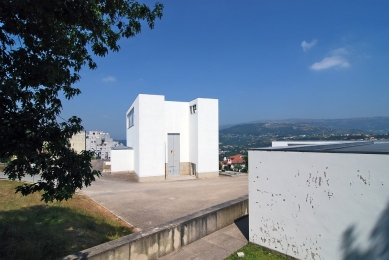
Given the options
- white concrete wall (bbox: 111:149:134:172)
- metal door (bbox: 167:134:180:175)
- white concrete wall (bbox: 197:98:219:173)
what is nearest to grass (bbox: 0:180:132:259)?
metal door (bbox: 167:134:180:175)

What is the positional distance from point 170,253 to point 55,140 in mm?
3131

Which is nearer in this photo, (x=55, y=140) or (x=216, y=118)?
(x=55, y=140)

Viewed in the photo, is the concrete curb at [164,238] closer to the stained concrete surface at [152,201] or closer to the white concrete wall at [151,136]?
the stained concrete surface at [152,201]

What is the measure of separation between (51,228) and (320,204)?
664 centimetres

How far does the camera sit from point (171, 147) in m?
18.0

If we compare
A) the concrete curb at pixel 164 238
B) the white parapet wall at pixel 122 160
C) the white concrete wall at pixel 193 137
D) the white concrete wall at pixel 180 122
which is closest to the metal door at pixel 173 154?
the white concrete wall at pixel 180 122

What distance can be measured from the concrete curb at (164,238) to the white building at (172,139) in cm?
1100

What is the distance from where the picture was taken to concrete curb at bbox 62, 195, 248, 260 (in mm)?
3562

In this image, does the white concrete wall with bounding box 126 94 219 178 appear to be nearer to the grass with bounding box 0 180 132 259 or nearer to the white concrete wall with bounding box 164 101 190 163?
the white concrete wall with bounding box 164 101 190 163

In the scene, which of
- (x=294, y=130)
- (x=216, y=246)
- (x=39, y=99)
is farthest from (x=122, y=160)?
(x=294, y=130)

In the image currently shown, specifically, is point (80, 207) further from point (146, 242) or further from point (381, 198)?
point (381, 198)

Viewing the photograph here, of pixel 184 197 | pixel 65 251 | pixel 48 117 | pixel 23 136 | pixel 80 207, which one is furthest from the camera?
pixel 184 197

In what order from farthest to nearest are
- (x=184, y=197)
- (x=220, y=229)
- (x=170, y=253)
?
(x=184, y=197) → (x=220, y=229) → (x=170, y=253)

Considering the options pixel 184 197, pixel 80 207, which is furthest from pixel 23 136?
pixel 184 197
